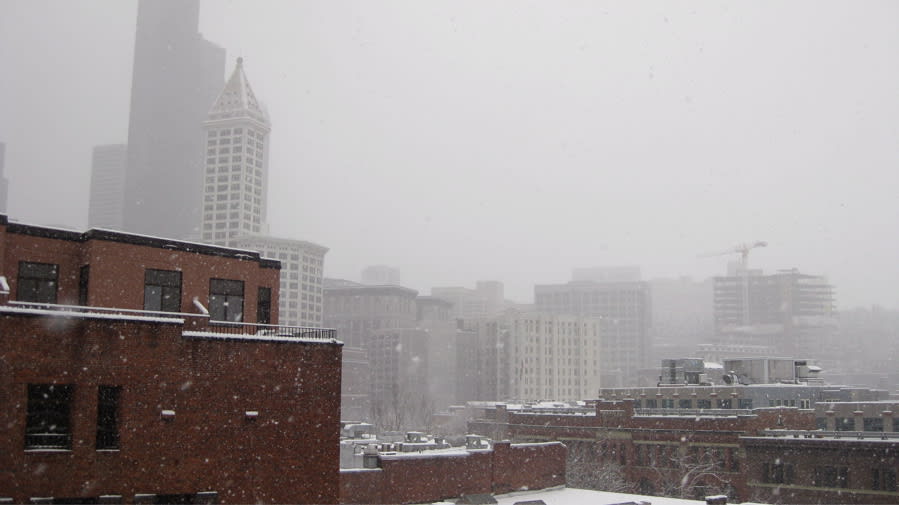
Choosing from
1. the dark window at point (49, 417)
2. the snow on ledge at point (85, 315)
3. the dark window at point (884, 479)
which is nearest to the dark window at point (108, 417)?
the dark window at point (49, 417)

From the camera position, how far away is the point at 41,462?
85.3 ft

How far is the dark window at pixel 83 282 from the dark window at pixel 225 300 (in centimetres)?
477

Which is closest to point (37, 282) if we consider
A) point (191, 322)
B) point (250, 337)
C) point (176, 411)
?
point (191, 322)

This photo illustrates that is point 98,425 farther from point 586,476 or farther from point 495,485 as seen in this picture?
point 586,476

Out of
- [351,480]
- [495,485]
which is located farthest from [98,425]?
[495,485]

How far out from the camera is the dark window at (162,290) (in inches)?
1270

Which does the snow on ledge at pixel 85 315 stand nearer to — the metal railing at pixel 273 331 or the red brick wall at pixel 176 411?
the red brick wall at pixel 176 411

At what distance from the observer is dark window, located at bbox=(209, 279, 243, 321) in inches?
1346

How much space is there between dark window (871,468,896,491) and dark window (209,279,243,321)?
3895 centimetres

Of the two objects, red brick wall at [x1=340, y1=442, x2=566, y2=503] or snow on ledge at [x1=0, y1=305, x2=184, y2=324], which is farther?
red brick wall at [x1=340, y1=442, x2=566, y2=503]

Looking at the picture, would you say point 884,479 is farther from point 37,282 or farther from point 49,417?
point 37,282

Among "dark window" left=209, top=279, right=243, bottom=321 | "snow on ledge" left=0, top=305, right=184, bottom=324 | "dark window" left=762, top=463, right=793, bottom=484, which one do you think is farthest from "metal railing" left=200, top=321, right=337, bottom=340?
"dark window" left=762, top=463, right=793, bottom=484

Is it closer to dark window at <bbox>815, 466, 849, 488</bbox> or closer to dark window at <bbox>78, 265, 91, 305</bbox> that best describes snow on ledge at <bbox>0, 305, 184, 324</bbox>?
dark window at <bbox>78, 265, 91, 305</bbox>

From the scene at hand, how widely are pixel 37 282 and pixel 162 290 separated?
433 centimetres
